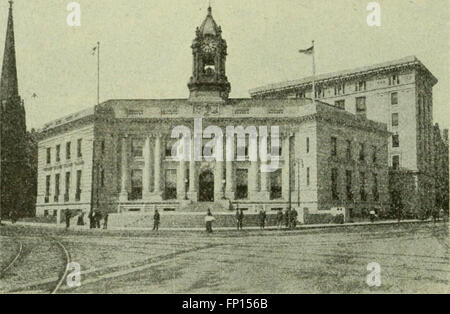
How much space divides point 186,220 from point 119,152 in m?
14.7

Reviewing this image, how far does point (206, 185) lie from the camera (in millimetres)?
45781

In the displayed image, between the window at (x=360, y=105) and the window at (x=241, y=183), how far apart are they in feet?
55.1

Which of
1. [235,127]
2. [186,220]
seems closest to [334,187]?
[235,127]

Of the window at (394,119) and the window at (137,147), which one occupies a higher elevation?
the window at (394,119)

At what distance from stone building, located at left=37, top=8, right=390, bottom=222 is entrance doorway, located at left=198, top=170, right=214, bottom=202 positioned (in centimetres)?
8

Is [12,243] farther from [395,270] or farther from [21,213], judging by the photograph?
[21,213]

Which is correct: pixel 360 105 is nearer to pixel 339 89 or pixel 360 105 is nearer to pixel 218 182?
pixel 339 89

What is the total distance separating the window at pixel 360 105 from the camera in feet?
184

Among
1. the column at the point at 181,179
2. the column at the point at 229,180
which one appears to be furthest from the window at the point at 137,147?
the column at the point at 229,180

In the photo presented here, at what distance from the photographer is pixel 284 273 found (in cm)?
1241

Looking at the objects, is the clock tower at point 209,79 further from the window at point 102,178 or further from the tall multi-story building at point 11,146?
the tall multi-story building at point 11,146

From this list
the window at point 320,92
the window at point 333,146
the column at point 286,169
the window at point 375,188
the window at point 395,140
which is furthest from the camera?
the window at point 320,92

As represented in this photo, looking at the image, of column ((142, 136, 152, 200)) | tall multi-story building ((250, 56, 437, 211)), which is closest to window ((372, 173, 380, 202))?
tall multi-story building ((250, 56, 437, 211))

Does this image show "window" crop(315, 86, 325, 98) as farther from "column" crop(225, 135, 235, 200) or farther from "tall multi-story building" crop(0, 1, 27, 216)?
"tall multi-story building" crop(0, 1, 27, 216)
